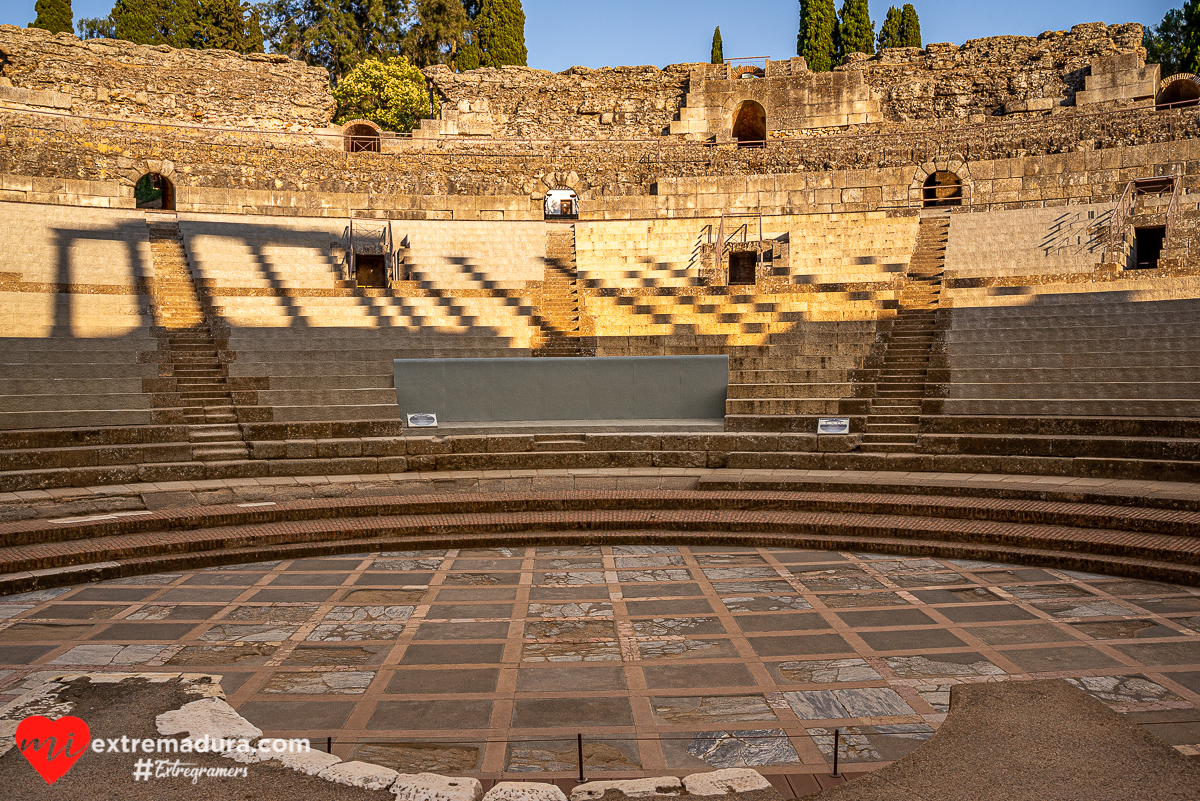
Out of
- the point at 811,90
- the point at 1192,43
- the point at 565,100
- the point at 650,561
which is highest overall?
the point at 1192,43

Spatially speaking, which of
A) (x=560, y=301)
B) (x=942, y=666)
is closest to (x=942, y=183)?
(x=560, y=301)

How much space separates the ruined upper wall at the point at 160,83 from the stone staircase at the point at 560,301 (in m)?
12.3

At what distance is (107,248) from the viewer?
14523mm

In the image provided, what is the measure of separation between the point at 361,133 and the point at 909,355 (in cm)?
1986

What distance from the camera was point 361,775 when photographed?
355 centimetres

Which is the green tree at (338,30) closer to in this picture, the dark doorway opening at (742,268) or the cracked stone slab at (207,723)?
the dark doorway opening at (742,268)

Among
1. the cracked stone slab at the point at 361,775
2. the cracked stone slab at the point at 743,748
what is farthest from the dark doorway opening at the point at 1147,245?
the cracked stone slab at the point at 361,775

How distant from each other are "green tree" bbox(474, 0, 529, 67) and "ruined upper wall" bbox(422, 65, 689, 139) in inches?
352

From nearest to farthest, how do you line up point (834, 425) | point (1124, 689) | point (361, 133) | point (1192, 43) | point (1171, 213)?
1. point (1124, 689)
2. point (834, 425)
3. point (1171, 213)
4. point (361, 133)
5. point (1192, 43)

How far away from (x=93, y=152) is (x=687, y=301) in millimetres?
14390

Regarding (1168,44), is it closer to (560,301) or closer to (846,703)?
(560,301)

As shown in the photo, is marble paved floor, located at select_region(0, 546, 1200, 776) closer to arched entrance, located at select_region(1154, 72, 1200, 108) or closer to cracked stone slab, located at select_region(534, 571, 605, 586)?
cracked stone slab, located at select_region(534, 571, 605, 586)

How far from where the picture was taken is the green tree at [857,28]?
33438mm

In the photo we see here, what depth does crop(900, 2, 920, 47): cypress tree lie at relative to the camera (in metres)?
35.1
